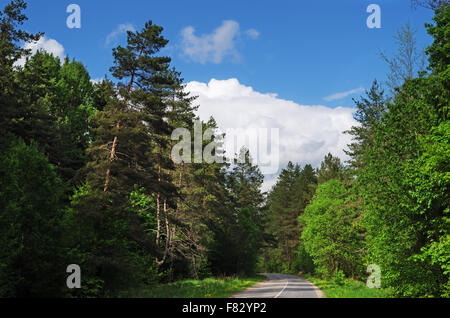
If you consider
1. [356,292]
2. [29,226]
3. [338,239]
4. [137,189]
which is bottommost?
[356,292]

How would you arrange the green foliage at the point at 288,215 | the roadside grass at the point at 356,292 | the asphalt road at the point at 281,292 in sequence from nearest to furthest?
the roadside grass at the point at 356,292 < the asphalt road at the point at 281,292 < the green foliage at the point at 288,215

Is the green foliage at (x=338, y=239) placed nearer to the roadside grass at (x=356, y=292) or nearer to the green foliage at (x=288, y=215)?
the roadside grass at (x=356, y=292)

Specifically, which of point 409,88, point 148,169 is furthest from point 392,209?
point 148,169

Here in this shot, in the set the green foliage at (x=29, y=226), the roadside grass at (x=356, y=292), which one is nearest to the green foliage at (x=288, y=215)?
the roadside grass at (x=356, y=292)

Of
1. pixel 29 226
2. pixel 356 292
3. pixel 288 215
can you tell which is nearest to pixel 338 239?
pixel 356 292

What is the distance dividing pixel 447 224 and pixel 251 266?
1602 inches

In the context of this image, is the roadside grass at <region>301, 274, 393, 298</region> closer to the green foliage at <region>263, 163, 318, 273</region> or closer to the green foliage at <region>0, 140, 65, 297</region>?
the green foliage at <region>0, 140, 65, 297</region>

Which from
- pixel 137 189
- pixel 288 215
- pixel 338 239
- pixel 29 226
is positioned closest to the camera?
pixel 29 226

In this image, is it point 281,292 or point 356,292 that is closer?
point 356,292

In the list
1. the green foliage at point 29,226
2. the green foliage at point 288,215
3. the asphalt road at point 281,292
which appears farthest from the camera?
the green foliage at point 288,215

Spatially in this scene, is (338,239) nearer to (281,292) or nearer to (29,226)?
(281,292)

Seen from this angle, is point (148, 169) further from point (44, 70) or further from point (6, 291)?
point (44, 70)

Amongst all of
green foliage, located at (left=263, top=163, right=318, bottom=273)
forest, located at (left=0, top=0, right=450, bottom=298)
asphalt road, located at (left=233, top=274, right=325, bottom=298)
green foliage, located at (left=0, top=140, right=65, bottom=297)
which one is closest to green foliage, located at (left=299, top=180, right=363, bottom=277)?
forest, located at (left=0, top=0, right=450, bottom=298)

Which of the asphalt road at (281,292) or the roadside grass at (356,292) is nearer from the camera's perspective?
the roadside grass at (356,292)
